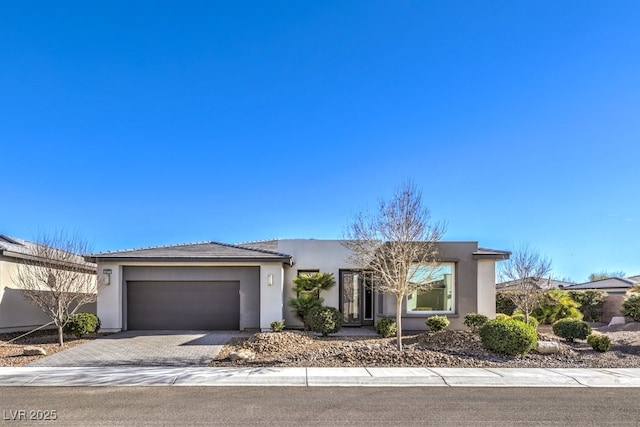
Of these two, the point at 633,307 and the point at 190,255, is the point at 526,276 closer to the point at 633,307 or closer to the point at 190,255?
the point at 633,307

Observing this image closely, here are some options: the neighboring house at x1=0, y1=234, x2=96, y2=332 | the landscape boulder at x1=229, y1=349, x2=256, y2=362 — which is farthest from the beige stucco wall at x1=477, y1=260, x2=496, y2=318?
the neighboring house at x1=0, y1=234, x2=96, y2=332

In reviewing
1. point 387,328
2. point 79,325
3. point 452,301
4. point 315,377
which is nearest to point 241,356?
point 315,377

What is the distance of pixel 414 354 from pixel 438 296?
584cm

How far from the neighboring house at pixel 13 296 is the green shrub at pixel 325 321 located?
29.7 ft

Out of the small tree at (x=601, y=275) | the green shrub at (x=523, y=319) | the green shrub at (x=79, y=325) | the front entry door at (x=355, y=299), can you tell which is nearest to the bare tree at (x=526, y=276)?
the green shrub at (x=523, y=319)

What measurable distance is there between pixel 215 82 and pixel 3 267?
33.1 feet

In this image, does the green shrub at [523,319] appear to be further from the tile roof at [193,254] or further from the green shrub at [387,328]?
the tile roof at [193,254]

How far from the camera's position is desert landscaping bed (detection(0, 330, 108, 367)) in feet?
34.0

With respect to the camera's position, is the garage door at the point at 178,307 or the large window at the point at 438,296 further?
the garage door at the point at 178,307

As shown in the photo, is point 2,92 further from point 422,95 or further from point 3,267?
point 422,95

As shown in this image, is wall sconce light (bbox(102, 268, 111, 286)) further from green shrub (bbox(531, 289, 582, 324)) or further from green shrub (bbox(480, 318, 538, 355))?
green shrub (bbox(531, 289, 582, 324))

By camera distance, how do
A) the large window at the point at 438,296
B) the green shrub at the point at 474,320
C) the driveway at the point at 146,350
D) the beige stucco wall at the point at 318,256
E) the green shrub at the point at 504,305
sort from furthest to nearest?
the green shrub at the point at 504,305, the beige stucco wall at the point at 318,256, the large window at the point at 438,296, the green shrub at the point at 474,320, the driveway at the point at 146,350

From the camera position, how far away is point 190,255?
15711 millimetres

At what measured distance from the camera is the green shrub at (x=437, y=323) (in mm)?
14602
